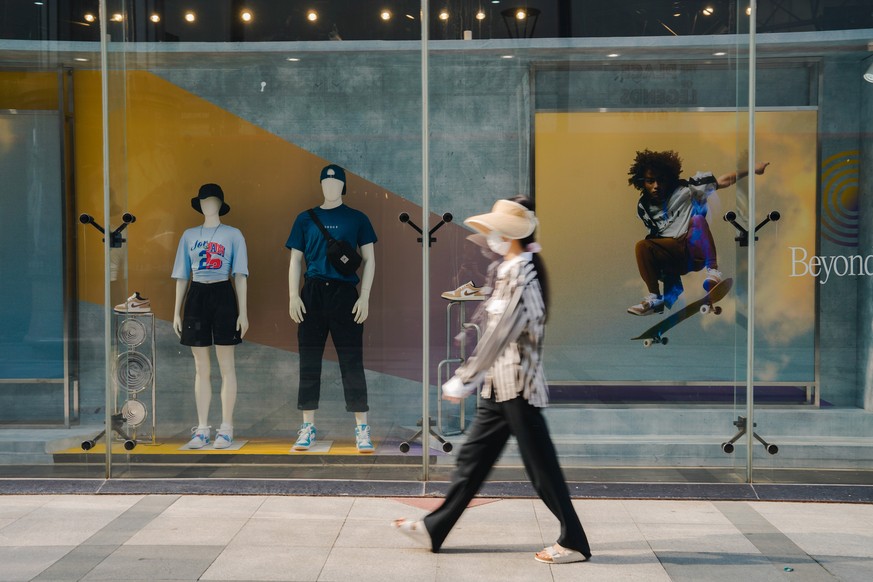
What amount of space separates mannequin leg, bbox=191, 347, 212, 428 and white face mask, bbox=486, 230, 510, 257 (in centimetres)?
315

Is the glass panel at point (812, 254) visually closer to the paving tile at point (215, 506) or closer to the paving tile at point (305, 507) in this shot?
the paving tile at point (305, 507)

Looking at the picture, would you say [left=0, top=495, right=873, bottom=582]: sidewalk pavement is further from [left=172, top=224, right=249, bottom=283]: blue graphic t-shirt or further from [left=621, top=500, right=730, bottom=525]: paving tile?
[left=172, top=224, right=249, bottom=283]: blue graphic t-shirt

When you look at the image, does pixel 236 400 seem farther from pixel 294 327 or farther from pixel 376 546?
pixel 376 546

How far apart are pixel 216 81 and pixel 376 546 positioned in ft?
12.2

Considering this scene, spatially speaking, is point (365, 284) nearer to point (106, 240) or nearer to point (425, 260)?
point (425, 260)

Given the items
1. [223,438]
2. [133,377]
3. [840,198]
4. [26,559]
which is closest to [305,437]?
[223,438]

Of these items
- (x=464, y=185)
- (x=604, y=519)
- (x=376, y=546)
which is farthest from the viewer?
(x=464, y=185)

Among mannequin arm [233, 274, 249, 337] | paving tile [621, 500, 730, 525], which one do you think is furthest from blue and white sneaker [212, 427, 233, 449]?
paving tile [621, 500, 730, 525]

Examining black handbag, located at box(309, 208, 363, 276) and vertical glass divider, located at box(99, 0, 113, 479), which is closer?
vertical glass divider, located at box(99, 0, 113, 479)

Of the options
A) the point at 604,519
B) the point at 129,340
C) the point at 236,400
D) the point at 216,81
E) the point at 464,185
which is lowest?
the point at 604,519

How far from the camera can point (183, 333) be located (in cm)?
718

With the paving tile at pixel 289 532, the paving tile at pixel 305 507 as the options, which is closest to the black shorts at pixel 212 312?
the paving tile at pixel 305 507

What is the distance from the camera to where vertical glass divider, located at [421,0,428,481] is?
677cm

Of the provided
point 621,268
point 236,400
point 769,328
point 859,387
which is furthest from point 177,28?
point 859,387
